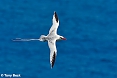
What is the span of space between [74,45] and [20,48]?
2212 millimetres

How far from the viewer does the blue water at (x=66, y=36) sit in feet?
64.0

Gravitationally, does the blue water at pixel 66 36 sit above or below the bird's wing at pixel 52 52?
above

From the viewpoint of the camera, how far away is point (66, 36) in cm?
2194

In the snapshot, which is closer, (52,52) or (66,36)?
(52,52)

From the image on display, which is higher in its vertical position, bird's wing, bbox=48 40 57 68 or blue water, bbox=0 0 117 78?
blue water, bbox=0 0 117 78

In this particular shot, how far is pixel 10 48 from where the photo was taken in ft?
67.5

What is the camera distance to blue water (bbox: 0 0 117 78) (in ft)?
64.0

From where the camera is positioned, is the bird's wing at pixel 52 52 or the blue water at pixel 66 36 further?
the blue water at pixel 66 36

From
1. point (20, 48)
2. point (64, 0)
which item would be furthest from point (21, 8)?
point (20, 48)

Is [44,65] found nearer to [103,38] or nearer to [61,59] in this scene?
[61,59]

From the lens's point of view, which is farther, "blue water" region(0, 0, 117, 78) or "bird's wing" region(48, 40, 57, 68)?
"blue water" region(0, 0, 117, 78)

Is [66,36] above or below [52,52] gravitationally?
above

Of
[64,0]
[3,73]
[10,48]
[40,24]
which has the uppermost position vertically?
[64,0]

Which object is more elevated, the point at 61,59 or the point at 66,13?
the point at 66,13
